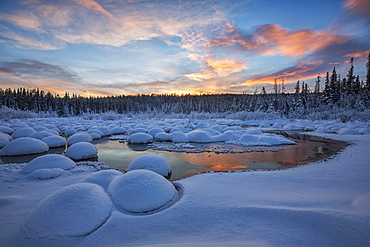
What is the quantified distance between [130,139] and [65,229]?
7.84 meters

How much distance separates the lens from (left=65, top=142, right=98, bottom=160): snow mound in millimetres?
6410

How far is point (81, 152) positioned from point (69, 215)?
16.2ft

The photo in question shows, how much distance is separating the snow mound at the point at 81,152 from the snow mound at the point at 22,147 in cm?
195

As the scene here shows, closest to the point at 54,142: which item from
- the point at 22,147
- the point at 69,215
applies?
the point at 22,147

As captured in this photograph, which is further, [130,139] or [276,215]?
Result: [130,139]

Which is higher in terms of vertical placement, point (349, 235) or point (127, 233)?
point (349, 235)

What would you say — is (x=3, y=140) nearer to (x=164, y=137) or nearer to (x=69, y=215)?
(x=164, y=137)

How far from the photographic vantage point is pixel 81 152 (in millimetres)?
6500

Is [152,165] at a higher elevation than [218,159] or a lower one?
higher

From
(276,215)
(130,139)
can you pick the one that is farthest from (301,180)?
(130,139)

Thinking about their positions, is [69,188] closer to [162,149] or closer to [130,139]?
[162,149]

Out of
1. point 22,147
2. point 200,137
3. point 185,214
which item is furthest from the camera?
point 200,137

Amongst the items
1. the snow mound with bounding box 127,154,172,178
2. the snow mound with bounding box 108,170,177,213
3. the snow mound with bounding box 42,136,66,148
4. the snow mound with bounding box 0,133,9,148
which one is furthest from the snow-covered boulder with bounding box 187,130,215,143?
the snow mound with bounding box 0,133,9,148

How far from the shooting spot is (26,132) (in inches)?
386
